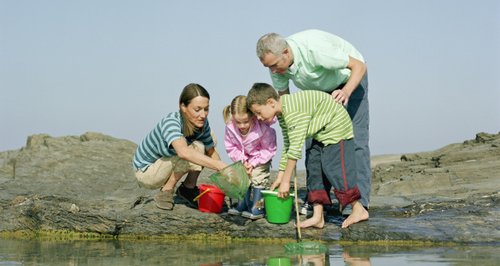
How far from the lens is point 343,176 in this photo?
22.4 feet

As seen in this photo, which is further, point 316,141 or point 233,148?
point 233,148

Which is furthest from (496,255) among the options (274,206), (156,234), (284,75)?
(156,234)

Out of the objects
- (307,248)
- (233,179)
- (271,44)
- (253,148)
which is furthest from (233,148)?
(307,248)

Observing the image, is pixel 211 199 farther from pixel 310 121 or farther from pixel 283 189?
pixel 310 121

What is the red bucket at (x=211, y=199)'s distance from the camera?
7.43m

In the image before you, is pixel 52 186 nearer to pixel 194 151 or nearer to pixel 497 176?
pixel 194 151

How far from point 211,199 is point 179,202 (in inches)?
20.0

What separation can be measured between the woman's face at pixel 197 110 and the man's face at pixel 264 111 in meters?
0.53

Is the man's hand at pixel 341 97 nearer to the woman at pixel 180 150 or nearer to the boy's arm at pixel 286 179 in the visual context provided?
the boy's arm at pixel 286 179

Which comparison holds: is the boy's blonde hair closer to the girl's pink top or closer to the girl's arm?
the girl's pink top

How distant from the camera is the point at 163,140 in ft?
23.9

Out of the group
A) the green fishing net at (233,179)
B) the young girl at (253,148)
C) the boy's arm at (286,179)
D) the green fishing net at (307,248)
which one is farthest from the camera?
the young girl at (253,148)

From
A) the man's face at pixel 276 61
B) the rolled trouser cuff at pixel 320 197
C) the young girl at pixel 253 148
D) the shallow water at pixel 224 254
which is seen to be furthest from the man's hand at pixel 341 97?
the shallow water at pixel 224 254

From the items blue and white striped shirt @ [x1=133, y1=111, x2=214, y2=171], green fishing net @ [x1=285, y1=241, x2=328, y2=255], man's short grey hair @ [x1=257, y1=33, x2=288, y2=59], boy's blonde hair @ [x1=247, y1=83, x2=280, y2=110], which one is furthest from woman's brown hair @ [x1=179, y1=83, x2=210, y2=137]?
green fishing net @ [x1=285, y1=241, x2=328, y2=255]
